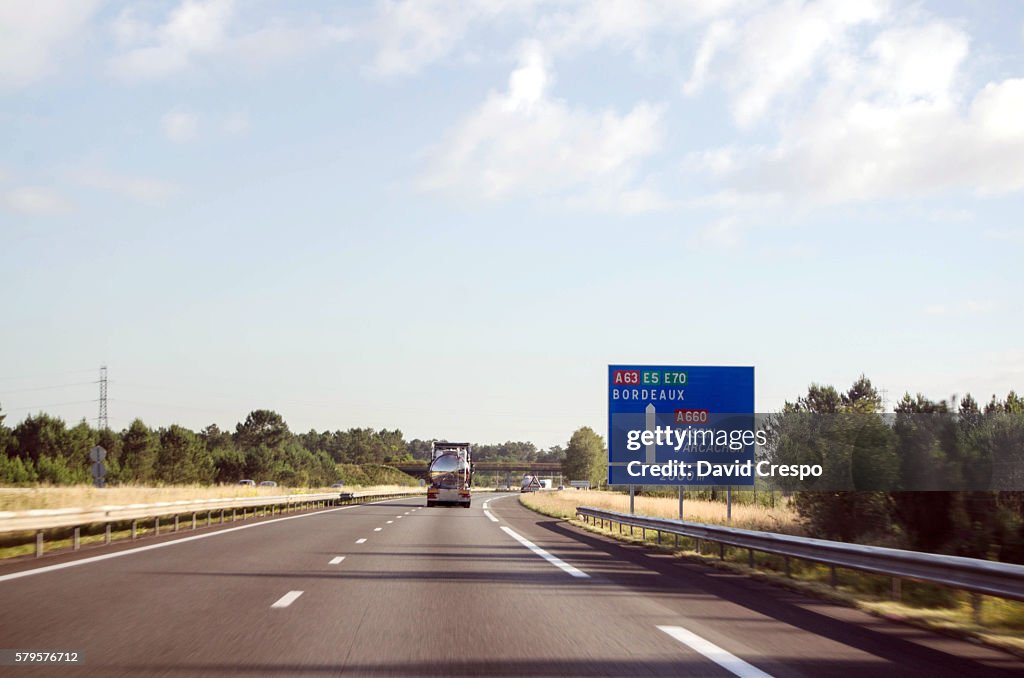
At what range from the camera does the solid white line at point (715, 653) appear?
25.7ft

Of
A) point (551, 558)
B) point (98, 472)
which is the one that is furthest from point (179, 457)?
point (551, 558)

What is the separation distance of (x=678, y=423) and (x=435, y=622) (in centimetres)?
2144

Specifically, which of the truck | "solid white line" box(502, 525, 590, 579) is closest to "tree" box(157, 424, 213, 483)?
the truck

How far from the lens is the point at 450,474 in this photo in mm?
63250

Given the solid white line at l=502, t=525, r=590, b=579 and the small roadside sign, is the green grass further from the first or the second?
the small roadside sign

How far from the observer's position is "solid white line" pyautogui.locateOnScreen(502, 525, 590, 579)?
653 inches

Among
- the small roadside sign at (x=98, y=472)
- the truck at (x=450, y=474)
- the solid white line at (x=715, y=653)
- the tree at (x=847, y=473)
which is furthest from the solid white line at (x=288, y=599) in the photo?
the truck at (x=450, y=474)

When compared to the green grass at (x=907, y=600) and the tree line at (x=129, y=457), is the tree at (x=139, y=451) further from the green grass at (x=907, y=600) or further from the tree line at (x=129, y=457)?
the green grass at (x=907, y=600)

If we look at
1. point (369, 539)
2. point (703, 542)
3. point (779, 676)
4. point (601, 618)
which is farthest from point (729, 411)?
point (779, 676)

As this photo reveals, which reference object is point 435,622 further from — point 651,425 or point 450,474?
point 450,474

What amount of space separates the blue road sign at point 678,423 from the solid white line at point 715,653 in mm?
20282

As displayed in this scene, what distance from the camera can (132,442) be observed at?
→ 126375 mm

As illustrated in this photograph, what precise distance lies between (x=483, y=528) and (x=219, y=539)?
10.5 m

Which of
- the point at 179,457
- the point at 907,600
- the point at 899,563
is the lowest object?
the point at 179,457
